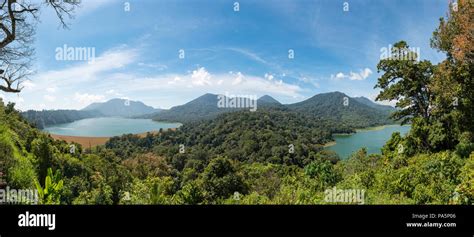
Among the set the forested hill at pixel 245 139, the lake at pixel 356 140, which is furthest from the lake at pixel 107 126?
the lake at pixel 356 140

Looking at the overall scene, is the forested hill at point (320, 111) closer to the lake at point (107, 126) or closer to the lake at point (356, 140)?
the lake at point (356, 140)

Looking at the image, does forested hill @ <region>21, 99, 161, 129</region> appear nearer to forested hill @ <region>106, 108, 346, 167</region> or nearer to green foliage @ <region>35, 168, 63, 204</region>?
forested hill @ <region>106, 108, 346, 167</region>

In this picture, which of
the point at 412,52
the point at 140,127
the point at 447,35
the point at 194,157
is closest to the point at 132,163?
the point at 194,157

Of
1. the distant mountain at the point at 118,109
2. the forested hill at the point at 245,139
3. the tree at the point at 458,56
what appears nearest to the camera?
the tree at the point at 458,56

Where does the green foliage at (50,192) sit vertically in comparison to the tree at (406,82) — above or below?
below

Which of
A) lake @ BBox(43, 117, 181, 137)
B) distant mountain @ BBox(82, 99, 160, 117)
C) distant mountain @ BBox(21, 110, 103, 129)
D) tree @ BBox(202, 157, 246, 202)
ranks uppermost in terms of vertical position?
distant mountain @ BBox(82, 99, 160, 117)

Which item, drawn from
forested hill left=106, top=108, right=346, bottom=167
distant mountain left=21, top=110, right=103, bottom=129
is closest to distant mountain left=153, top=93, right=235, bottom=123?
forested hill left=106, top=108, right=346, bottom=167
